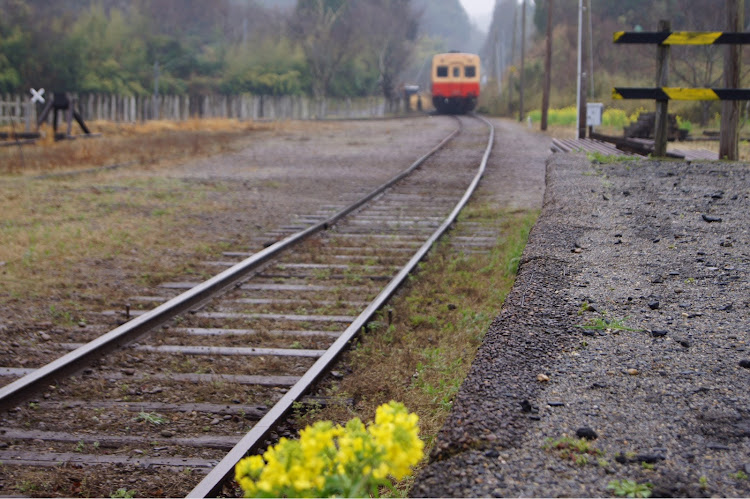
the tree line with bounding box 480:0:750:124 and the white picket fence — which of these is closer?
the tree line with bounding box 480:0:750:124

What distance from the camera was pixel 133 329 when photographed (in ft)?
18.6

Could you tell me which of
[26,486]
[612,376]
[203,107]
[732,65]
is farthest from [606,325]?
[203,107]

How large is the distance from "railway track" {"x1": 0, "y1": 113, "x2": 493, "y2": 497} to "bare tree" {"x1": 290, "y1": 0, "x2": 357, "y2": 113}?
158 ft

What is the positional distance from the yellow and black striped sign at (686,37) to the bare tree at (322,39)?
149ft

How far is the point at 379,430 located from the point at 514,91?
5772 centimetres

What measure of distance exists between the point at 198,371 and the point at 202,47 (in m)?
63.2

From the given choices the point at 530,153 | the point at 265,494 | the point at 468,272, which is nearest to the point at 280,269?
the point at 468,272

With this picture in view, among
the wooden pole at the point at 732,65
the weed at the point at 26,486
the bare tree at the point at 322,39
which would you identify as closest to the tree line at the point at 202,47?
the bare tree at the point at 322,39

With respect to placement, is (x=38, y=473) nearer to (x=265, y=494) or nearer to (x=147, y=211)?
(x=265, y=494)

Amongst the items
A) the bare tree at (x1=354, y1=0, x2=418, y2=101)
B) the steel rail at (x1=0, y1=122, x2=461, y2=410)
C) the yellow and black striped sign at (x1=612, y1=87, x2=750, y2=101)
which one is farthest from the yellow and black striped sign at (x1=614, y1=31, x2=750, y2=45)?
the bare tree at (x1=354, y1=0, x2=418, y2=101)

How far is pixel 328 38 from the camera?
58719mm

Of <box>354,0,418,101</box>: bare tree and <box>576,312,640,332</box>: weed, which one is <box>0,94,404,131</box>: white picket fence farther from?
<box>576,312,640,332</box>: weed

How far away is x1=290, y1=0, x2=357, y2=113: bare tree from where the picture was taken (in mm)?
58031

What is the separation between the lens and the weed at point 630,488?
2.53 metres
